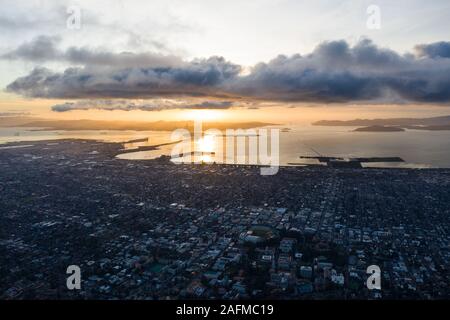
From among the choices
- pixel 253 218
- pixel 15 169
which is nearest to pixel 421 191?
pixel 253 218
